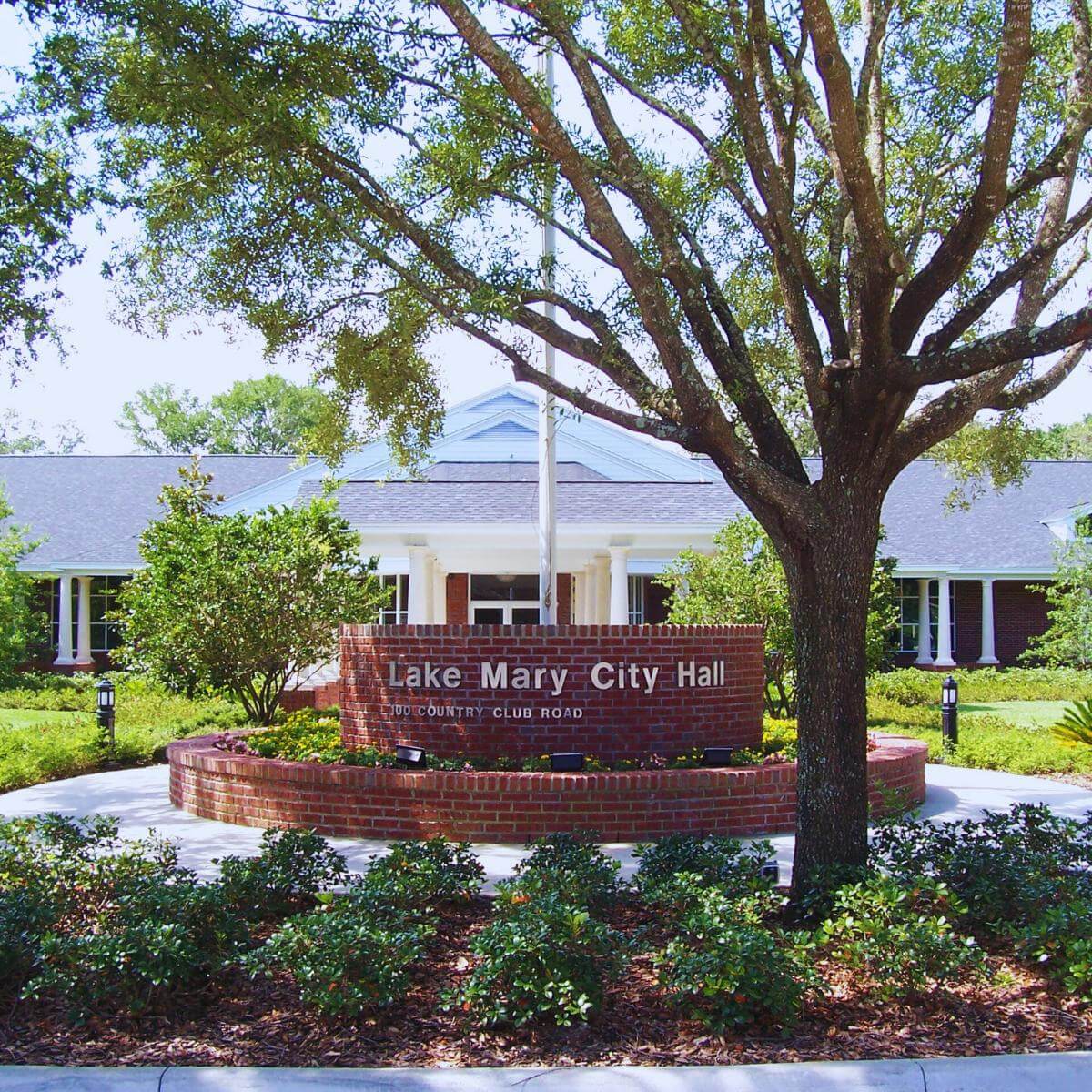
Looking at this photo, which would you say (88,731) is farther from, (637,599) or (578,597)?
(578,597)

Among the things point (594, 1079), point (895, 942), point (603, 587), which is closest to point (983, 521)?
point (603, 587)

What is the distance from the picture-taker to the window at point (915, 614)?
90.4ft

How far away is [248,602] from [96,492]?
57.6 ft

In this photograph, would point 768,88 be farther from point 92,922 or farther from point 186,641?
point 186,641

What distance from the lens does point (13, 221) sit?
23.3 feet

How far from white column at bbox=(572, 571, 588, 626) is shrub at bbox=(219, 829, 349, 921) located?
18.8 meters

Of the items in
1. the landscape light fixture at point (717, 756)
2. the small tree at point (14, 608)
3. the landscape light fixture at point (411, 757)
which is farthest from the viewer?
the small tree at point (14, 608)

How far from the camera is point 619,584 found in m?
20.9

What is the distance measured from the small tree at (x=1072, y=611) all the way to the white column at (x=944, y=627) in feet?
5.91

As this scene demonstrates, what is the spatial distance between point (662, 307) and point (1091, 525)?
21658 millimetres

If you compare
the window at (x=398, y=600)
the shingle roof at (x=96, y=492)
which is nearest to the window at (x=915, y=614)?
the window at (x=398, y=600)

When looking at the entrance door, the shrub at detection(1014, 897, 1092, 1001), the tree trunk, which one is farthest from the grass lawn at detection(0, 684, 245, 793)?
the shrub at detection(1014, 897, 1092, 1001)

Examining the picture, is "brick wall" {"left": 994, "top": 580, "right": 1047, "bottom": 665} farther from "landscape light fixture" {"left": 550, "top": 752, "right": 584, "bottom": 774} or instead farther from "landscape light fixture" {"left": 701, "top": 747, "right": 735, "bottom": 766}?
"landscape light fixture" {"left": 550, "top": 752, "right": 584, "bottom": 774}

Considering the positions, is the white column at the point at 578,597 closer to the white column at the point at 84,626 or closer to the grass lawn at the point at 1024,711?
the grass lawn at the point at 1024,711
